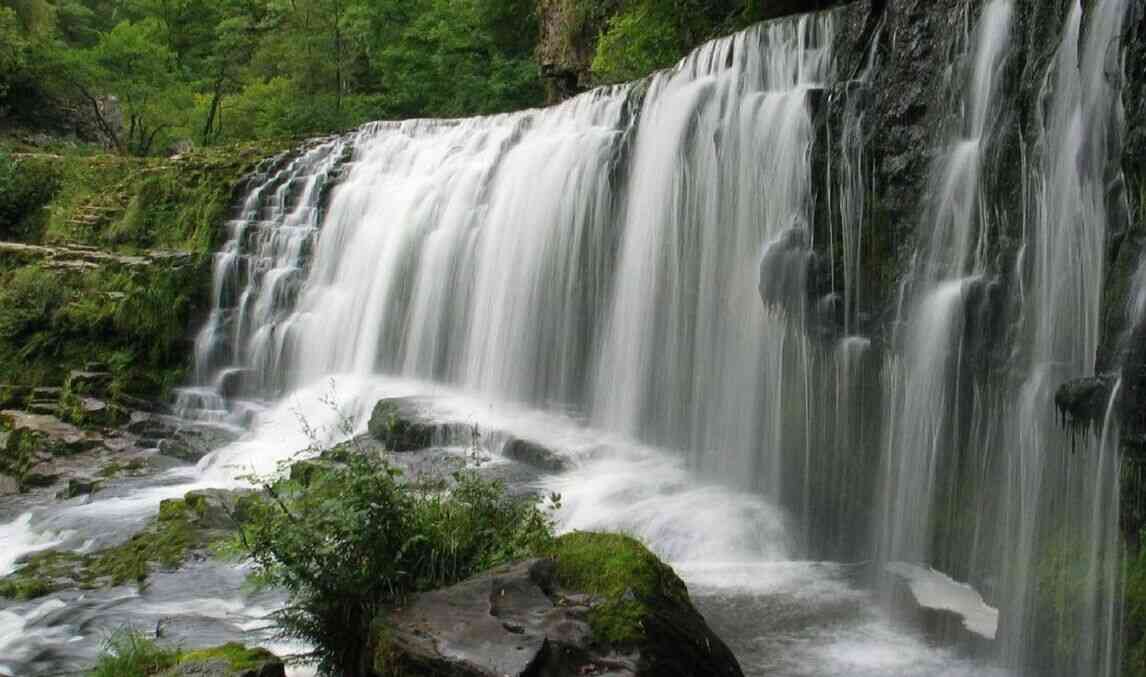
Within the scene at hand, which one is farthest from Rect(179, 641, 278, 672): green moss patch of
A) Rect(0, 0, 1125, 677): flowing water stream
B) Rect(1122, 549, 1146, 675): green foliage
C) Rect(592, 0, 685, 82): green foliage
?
Rect(592, 0, 685, 82): green foliage

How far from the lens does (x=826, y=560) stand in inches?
335

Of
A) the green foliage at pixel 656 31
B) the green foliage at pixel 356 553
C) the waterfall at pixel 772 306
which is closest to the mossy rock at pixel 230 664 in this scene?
the green foliage at pixel 356 553

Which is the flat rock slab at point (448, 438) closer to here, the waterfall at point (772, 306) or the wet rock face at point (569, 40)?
the waterfall at point (772, 306)

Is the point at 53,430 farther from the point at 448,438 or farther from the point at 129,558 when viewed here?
the point at 448,438

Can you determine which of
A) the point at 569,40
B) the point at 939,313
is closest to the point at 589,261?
the point at 939,313

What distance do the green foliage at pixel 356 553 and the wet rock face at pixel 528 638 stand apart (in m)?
0.29

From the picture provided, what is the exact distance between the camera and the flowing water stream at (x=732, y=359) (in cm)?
661

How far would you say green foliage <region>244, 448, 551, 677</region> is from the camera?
543 centimetres

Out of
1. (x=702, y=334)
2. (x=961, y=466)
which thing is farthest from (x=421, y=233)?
(x=961, y=466)

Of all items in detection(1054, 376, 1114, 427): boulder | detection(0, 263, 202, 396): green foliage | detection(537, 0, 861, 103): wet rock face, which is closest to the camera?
detection(1054, 376, 1114, 427): boulder

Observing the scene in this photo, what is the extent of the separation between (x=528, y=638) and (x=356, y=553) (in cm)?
121

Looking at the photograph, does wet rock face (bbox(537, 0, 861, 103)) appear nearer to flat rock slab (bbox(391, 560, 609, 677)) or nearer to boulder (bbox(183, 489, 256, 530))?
boulder (bbox(183, 489, 256, 530))

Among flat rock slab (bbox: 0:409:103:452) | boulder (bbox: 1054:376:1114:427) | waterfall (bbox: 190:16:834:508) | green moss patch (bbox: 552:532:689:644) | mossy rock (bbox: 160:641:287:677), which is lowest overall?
mossy rock (bbox: 160:641:287:677)

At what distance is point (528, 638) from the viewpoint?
4.90 meters
